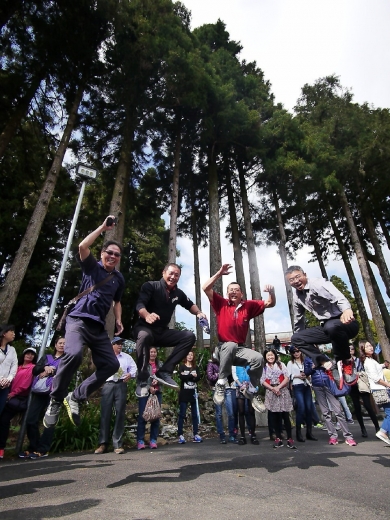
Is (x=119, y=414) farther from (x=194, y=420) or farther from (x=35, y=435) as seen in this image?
(x=194, y=420)

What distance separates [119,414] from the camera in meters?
6.51

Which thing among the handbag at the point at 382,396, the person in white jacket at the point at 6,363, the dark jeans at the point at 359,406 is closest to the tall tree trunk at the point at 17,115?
the person in white jacket at the point at 6,363

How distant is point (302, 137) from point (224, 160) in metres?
4.26

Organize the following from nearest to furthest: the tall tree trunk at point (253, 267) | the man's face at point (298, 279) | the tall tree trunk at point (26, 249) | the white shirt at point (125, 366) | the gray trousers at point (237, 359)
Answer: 1. the gray trousers at point (237, 359)
2. the man's face at point (298, 279)
3. the white shirt at point (125, 366)
4. the tall tree trunk at point (26, 249)
5. the tall tree trunk at point (253, 267)

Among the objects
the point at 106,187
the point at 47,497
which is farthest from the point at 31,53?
the point at 47,497

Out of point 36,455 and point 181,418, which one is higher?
point 181,418

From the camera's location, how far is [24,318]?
1820 cm

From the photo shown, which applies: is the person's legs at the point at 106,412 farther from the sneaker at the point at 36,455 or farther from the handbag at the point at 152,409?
the sneaker at the point at 36,455

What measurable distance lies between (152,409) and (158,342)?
8.12 ft

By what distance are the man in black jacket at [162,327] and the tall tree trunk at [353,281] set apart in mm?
16786

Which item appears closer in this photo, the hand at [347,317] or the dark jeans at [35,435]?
Answer: the hand at [347,317]

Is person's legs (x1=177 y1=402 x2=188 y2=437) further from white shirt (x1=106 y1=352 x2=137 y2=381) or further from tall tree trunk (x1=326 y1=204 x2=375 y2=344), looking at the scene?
tall tree trunk (x1=326 y1=204 x2=375 y2=344)

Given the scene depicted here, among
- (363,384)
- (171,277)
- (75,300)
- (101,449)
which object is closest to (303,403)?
(363,384)

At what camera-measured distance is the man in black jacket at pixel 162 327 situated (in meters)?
4.80
